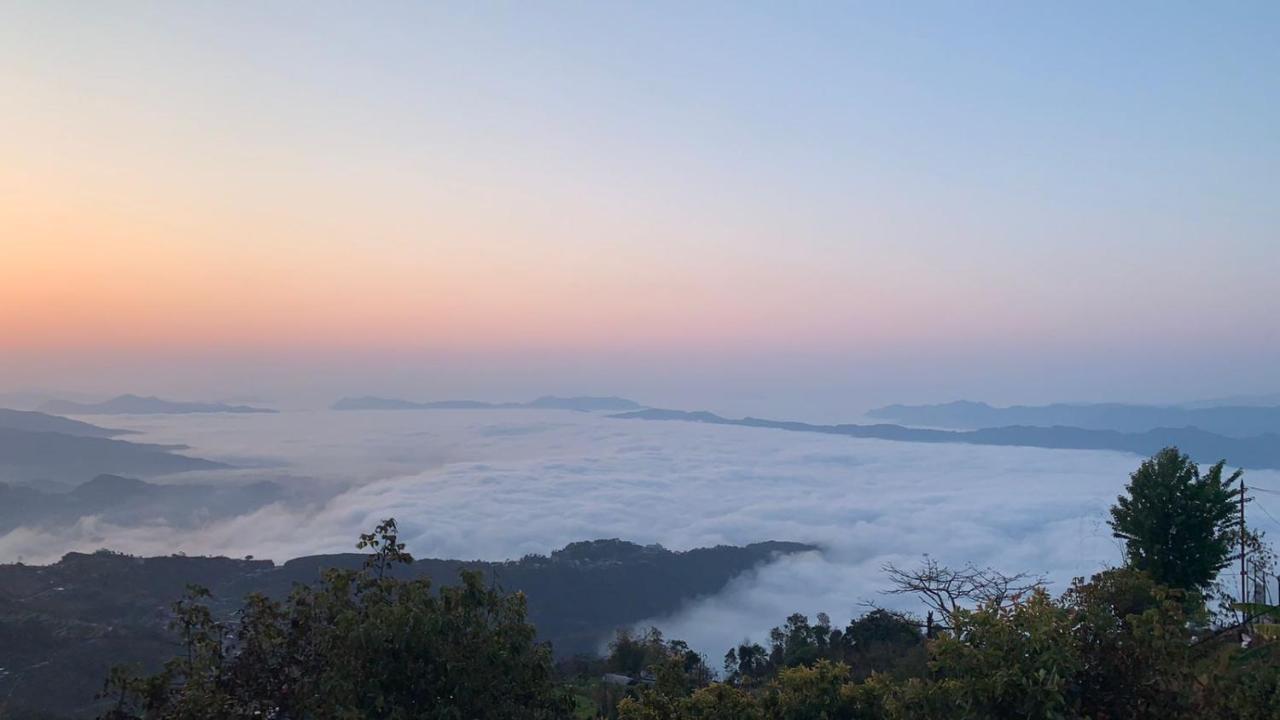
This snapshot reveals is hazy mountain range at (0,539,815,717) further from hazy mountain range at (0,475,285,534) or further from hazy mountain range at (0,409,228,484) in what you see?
hazy mountain range at (0,409,228,484)

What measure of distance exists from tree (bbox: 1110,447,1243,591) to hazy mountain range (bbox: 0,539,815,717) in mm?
18454

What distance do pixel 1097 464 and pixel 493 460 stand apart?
13694cm

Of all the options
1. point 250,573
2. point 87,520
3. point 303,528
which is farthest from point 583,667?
point 87,520

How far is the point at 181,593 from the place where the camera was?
72375 mm

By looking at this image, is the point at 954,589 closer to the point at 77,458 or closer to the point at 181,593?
the point at 181,593

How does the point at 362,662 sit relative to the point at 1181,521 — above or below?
below

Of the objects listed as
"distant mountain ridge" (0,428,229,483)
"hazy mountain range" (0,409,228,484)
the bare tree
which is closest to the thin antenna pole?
the bare tree

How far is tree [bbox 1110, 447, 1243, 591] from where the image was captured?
17.5 metres

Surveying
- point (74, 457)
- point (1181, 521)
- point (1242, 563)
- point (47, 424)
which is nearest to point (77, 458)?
point (74, 457)

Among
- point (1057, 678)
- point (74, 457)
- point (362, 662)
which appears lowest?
point (74, 457)

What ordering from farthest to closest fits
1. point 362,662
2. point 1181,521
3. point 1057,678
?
point 1181,521
point 362,662
point 1057,678

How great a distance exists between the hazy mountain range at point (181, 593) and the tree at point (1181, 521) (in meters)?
18.5

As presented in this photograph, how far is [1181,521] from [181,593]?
81435 mm

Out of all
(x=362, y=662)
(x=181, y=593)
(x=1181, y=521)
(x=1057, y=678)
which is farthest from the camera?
(x=181, y=593)
